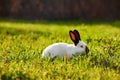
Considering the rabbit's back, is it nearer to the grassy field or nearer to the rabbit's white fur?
the rabbit's white fur

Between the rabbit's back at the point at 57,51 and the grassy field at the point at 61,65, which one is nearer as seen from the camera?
the grassy field at the point at 61,65

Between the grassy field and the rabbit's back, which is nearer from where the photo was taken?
the grassy field

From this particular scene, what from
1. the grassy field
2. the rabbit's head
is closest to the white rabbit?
the rabbit's head

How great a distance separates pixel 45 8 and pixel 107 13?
2.73 m

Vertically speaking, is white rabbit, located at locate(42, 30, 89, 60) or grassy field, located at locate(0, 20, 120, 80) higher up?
white rabbit, located at locate(42, 30, 89, 60)

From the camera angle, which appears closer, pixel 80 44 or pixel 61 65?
pixel 61 65

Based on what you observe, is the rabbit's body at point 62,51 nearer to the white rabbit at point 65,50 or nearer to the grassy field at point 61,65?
the white rabbit at point 65,50

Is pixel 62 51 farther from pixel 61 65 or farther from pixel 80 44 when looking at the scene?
pixel 61 65

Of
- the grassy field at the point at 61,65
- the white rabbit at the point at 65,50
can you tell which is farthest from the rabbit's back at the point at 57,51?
the grassy field at the point at 61,65

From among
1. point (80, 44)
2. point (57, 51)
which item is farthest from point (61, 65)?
point (80, 44)

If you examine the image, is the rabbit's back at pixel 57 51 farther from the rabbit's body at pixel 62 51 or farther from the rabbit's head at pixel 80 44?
the rabbit's head at pixel 80 44

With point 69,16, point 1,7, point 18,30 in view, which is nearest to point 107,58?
point 18,30

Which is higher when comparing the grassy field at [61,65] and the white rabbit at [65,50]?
the white rabbit at [65,50]

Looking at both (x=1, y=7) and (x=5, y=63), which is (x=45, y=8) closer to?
(x=1, y=7)
